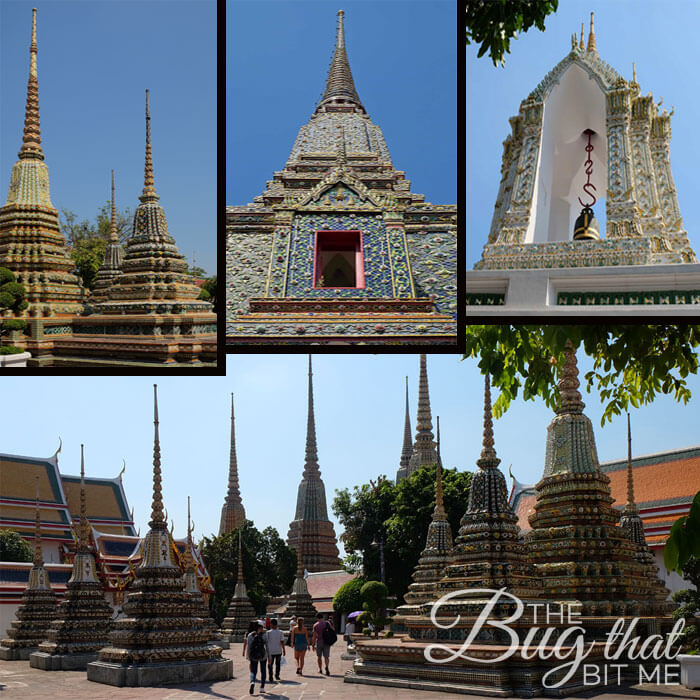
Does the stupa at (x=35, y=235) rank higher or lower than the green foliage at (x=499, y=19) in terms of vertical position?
lower

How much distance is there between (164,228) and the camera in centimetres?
1169

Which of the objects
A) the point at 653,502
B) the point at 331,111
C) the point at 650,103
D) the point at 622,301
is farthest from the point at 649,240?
the point at 653,502

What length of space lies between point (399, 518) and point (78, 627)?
522 inches

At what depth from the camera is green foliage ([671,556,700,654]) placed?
1588 centimetres

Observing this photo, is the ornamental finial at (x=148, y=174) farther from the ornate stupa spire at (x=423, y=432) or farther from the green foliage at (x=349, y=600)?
the ornate stupa spire at (x=423, y=432)

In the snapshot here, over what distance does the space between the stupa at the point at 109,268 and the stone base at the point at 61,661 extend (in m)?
9.00

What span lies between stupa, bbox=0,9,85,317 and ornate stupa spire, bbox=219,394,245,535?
33.4m

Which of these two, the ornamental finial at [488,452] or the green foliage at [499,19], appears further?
the ornamental finial at [488,452]

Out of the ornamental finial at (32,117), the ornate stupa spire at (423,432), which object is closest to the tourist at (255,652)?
the ornamental finial at (32,117)

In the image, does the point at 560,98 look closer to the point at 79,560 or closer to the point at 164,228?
the point at 164,228

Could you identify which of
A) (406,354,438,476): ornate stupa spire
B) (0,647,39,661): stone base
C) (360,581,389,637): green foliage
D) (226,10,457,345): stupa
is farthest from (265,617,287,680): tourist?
(406,354,438,476): ornate stupa spire

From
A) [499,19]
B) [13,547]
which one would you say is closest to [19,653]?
[13,547]

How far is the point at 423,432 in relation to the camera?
4194 centimetres

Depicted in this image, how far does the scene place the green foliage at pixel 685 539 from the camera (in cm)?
541
